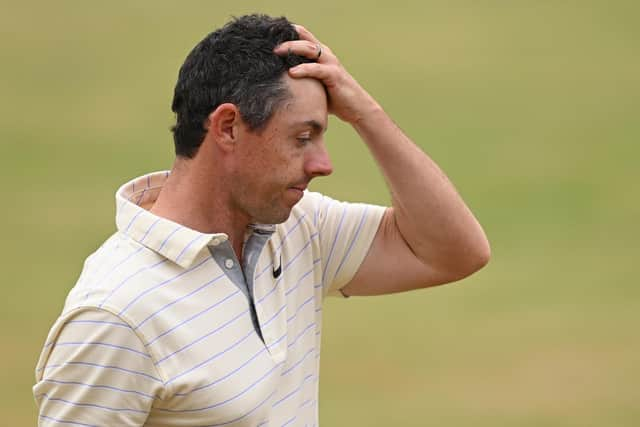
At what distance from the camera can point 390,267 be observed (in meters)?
2.70

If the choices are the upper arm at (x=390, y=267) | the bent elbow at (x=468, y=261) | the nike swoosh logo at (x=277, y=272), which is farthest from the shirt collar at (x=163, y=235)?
the bent elbow at (x=468, y=261)

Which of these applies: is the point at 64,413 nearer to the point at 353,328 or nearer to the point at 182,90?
the point at 182,90

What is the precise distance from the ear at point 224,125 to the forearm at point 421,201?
0.93 feet

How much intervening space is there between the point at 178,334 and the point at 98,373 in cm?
15

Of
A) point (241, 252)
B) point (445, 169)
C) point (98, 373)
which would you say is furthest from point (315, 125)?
point (445, 169)

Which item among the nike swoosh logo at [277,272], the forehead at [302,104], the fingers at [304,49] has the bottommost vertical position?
the nike swoosh logo at [277,272]

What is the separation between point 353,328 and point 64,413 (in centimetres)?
374

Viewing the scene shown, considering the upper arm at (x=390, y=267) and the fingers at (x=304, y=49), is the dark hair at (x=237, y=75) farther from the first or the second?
the upper arm at (x=390, y=267)

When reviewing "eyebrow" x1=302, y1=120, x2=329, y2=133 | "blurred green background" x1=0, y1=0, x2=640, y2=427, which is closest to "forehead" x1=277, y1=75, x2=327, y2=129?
"eyebrow" x1=302, y1=120, x2=329, y2=133

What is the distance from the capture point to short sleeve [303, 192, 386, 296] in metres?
2.65

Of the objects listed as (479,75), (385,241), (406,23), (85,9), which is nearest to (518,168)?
(479,75)

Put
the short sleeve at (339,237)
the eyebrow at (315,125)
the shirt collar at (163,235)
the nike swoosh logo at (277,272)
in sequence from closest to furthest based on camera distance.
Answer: the shirt collar at (163,235) < the eyebrow at (315,125) < the nike swoosh logo at (277,272) < the short sleeve at (339,237)

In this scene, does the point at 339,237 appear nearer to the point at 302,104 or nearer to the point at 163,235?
the point at 302,104

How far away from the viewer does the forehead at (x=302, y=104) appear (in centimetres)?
235
